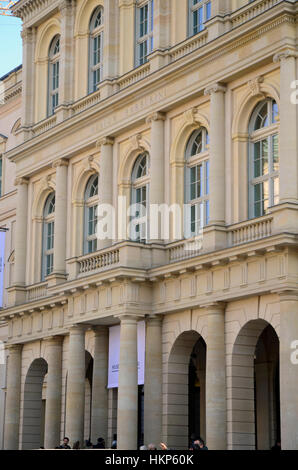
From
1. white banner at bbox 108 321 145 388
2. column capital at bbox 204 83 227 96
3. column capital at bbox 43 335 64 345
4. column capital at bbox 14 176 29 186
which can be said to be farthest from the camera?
column capital at bbox 14 176 29 186

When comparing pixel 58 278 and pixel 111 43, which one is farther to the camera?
pixel 58 278

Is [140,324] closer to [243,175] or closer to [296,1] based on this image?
[243,175]

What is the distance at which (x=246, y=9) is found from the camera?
113 feet

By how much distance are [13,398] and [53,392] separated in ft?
11.2

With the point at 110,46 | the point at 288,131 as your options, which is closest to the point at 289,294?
the point at 288,131

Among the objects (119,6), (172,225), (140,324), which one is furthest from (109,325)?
(119,6)

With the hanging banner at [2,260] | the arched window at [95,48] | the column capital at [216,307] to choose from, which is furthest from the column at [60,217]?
the column capital at [216,307]

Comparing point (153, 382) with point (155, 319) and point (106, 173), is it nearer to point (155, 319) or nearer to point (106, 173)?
point (155, 319)

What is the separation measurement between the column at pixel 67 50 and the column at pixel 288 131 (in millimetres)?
15281

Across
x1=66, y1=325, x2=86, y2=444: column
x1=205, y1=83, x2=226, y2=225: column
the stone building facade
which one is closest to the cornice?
the stone building facade

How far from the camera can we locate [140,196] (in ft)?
131

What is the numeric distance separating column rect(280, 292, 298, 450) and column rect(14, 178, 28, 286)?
1881 centimetres

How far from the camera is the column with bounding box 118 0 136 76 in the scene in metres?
41.2

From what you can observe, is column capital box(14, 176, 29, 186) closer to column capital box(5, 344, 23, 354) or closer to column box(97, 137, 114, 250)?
column box(97, 137, 114, 250)
